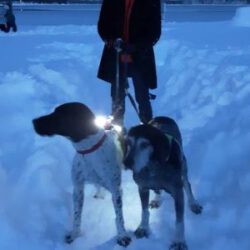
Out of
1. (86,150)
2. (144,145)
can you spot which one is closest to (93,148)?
(86,150)

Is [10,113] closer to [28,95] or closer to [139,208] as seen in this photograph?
[28,95]

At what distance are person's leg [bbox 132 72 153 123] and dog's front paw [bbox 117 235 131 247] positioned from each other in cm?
181

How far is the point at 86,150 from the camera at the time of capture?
380 centimetres

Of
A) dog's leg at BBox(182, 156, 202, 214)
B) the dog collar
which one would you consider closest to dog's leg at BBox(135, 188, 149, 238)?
dog's leg at BBox(182, 156, 202, 214)

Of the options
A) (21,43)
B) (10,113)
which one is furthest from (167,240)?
(21,43)

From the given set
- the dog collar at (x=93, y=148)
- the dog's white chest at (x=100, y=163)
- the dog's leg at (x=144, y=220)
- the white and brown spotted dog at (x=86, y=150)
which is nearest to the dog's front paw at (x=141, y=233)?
the dog's leg at (x=144, y=220)

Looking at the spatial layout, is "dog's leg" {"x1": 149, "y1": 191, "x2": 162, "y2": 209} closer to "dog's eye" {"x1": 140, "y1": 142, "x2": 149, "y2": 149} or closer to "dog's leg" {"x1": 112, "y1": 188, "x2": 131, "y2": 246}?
"dog's leg" {"x1": 112, "y1": 188, "x2": 131, "y2": 246}

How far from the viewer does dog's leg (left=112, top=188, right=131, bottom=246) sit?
4023 mm

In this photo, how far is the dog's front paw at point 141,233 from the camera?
13.5 feet

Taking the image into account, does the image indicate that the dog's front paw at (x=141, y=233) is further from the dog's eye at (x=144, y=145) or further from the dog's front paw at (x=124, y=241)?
the dog's eye at (x=144, y=145)

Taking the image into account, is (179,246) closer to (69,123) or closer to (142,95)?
(69,123)

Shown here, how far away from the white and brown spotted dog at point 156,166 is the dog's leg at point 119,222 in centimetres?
13

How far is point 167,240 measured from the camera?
13.4 feet

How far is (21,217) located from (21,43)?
13.3 meters
